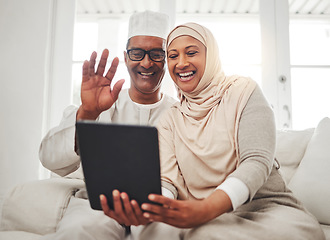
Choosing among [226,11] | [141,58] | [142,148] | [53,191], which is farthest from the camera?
[226,11]

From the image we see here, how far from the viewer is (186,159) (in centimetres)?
113

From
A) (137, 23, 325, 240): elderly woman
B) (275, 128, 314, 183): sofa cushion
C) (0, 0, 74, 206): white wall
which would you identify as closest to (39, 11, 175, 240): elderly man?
(137, 23, 325, 240): elderly woman

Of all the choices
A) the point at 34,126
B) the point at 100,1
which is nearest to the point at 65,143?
the point at 34,126

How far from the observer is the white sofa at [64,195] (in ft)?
4.00

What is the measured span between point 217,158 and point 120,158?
0.42 meters

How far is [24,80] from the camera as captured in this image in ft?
8.36

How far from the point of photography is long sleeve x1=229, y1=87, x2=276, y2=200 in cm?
92

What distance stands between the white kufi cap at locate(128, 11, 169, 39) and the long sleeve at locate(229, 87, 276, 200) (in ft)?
2.20

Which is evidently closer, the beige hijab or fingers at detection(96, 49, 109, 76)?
the beige hijab

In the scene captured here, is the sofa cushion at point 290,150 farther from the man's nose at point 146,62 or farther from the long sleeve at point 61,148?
the long sleeve at point 61,148

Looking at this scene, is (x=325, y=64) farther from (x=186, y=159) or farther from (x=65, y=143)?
(x=65, y=143)

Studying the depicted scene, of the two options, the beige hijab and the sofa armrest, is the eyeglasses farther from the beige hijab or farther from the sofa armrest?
the sofa armrest

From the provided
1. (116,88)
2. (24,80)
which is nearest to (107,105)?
(116,88)

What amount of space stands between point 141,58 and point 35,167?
61.3 inches
